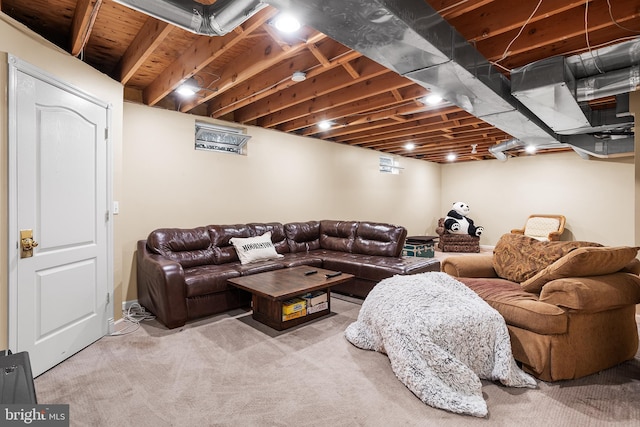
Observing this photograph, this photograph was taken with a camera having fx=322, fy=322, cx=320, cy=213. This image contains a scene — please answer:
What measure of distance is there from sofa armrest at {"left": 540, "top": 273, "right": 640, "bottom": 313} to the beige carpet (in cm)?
54

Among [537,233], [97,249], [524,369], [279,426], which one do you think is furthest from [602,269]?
[537,233]

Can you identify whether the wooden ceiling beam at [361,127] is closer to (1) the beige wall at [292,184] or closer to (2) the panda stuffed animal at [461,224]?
(1) the beige wall at [292,184]

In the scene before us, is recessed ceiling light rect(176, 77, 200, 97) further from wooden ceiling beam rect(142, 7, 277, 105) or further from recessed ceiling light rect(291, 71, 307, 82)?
recessed ceiling light rect(291, 71, 307, 82)

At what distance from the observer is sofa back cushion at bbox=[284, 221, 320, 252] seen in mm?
5039

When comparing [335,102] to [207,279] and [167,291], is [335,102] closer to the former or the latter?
[207,279]

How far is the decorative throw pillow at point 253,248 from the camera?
4125 millimetres

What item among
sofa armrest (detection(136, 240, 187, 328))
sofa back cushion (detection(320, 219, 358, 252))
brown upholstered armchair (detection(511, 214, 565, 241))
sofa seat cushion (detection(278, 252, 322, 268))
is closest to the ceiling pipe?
sofa back cushion (detection(320, 219, 358, 252))

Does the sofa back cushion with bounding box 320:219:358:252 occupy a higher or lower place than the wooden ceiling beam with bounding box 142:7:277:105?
lower

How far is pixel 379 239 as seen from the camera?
4.81 m

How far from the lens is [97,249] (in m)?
2.88

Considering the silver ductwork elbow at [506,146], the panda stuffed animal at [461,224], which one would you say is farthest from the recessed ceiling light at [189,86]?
the panda stuffed animal at [461,224]

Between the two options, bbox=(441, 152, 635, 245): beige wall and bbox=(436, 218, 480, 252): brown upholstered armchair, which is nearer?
bbox=(441, 152, 635, 245): beige wall

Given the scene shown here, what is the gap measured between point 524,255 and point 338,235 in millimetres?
2778

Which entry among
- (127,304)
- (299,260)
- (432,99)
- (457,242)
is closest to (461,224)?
(457,242)
